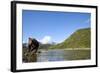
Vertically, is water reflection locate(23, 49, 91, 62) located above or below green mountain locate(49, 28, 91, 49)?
below

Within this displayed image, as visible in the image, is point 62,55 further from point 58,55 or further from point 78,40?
point 78,40

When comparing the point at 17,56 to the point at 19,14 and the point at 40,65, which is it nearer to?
the point at 40,65

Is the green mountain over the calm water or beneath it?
over

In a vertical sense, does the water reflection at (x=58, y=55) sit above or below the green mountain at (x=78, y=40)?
below

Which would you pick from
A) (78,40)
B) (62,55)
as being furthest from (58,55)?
(78,40)

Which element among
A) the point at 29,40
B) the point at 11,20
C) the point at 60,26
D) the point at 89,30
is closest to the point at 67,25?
the point at 60,26
